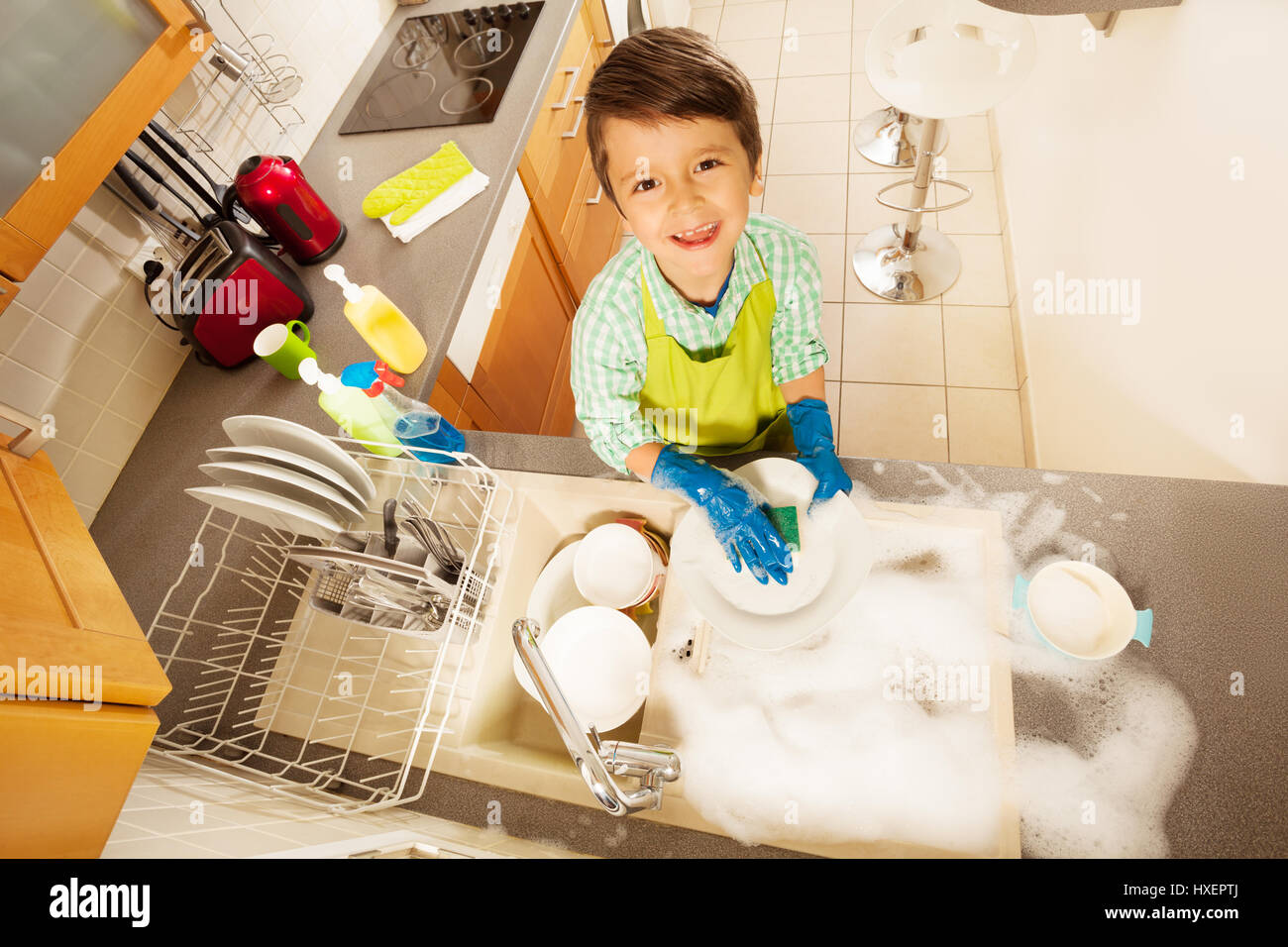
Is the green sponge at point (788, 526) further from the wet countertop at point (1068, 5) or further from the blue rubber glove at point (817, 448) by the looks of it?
the wet countertop at point (1068, 5)

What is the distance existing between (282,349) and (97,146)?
1.30 ft

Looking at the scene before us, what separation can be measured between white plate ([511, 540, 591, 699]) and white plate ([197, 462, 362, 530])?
30cm

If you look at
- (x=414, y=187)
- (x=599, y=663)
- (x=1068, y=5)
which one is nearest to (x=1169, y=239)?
(x=1068, y=5)

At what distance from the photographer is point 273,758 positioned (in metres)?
0.86

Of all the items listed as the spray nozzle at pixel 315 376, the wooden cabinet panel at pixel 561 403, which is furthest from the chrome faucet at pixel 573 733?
the wooden cabinet panel at pixel 561 403

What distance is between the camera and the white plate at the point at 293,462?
0.78 metres

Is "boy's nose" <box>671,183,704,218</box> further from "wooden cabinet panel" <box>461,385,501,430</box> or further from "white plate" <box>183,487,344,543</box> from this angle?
"wooden cabinet panel" <box>461,385,501,430</box>

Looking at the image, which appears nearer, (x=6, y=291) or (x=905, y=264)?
(x=6, y=291)

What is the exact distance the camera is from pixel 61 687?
1.69 feet

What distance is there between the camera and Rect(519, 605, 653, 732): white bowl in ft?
2.96

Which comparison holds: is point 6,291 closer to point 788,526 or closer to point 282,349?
point 282,349

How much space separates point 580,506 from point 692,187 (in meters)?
0.54

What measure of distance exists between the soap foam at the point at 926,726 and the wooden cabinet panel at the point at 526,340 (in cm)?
94
